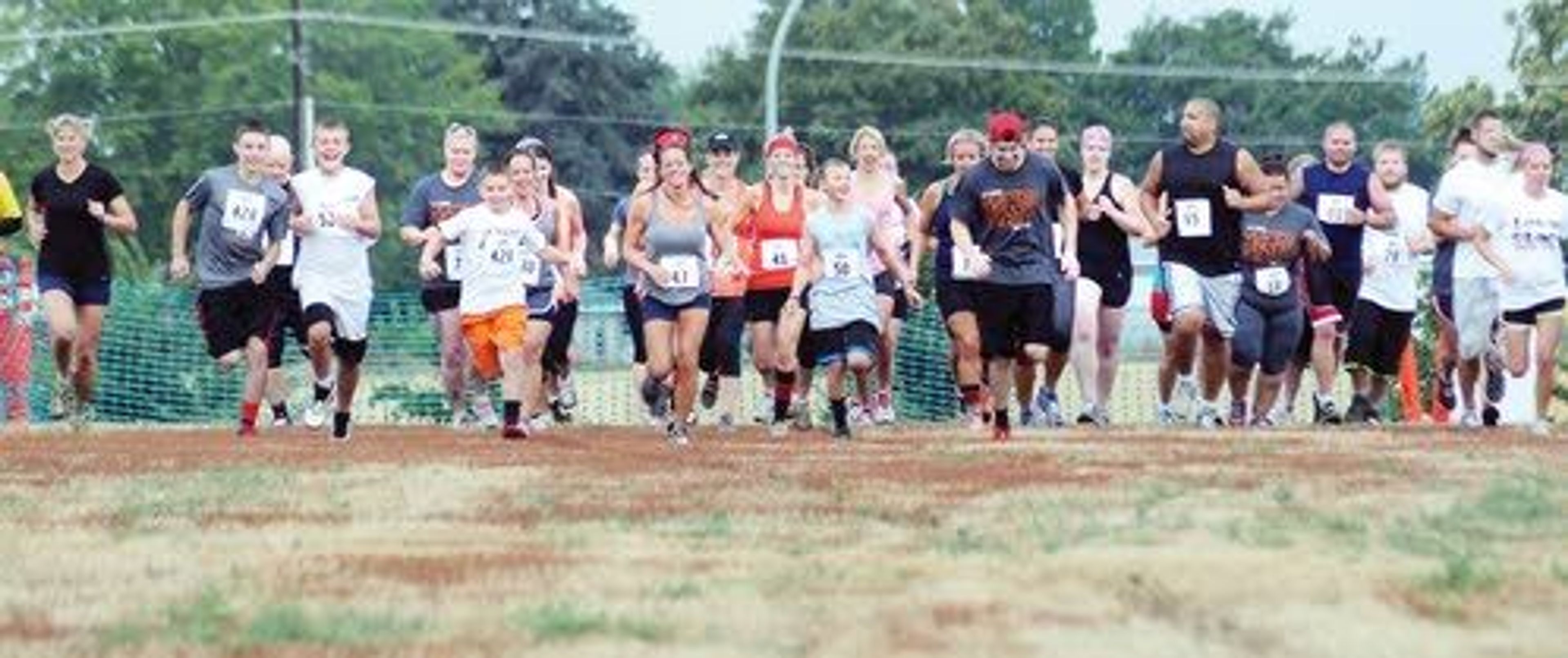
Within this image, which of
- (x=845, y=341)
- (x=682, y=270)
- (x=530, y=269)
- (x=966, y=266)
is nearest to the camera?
(x=966, y=266)

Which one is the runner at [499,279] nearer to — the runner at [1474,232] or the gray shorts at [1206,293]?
the gray shorts at [1206,293]

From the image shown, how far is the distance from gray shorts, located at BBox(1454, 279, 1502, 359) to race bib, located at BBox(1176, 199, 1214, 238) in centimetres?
152

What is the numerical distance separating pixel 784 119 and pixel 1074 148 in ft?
26.5

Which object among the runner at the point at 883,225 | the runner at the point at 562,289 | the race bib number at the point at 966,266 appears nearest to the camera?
the race bib number at the point at 966,266

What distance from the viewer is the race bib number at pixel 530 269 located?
21156mm

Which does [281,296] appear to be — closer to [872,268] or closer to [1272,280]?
[872,268]

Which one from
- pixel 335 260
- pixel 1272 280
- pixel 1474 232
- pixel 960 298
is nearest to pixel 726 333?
pixel 335 260

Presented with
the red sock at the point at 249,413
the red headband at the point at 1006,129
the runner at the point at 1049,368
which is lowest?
the red sock at the point at 249,413

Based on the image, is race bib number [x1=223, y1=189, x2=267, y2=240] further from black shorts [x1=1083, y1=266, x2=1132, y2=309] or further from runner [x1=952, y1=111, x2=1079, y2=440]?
black shorts [x1=1083, y1=266, x2=1132, y2=309]

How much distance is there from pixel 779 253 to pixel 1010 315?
256cm

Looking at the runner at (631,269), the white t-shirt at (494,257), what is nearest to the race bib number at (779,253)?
the runner at (631,269)

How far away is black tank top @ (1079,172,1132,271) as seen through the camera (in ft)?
77.4

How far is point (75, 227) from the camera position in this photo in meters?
22.6

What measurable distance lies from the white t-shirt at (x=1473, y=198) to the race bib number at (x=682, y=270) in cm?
443
